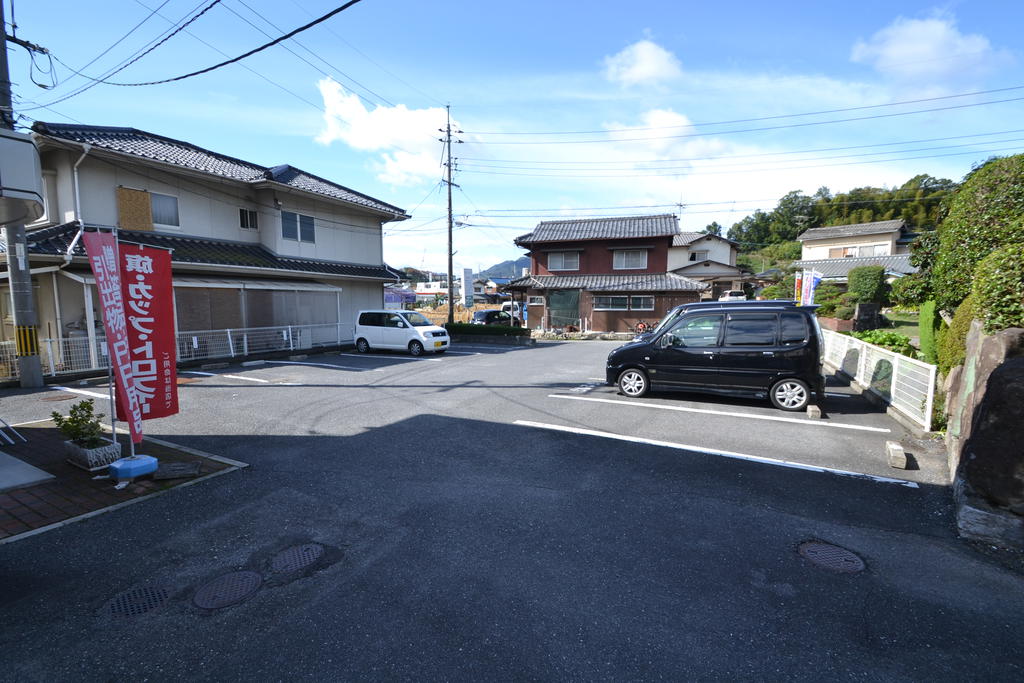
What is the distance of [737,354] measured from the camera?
7992 millimetres

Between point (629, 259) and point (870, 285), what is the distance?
473 inches

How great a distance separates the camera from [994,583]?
124 inches

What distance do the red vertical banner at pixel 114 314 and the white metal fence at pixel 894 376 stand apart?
31.3 ft

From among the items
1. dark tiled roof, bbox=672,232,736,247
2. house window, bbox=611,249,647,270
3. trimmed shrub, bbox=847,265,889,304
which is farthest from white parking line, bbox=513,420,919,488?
dark tiled roof, bbox=672,232,736,247

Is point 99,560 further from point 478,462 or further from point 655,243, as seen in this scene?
point 655,243

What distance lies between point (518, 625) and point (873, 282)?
2664cm

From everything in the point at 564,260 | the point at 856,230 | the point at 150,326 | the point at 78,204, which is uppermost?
the point at 856,230

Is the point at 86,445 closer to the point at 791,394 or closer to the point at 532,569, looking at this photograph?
the point at 532,569

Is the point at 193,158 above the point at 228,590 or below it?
above

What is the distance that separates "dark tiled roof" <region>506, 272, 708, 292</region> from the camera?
25859 mm

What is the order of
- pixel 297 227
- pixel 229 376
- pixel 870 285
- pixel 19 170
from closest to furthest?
pixel 19 170 < pixel 229 376 < pixel 297 227 < pixel 870 285

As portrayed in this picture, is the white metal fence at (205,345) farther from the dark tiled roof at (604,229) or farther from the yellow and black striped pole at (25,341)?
the dark tiled roof at (604,229)

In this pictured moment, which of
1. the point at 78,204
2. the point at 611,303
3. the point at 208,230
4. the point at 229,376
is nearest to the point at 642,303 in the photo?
the point at 611,303

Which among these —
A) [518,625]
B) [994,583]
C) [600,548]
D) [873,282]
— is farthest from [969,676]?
[873,282]
